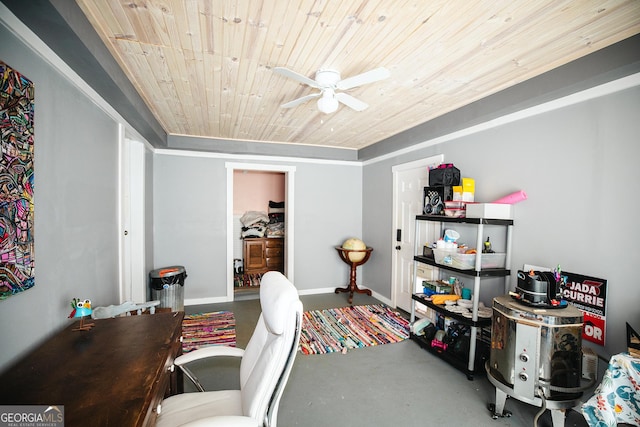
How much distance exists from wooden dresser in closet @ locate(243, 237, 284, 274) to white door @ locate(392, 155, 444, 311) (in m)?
2.55

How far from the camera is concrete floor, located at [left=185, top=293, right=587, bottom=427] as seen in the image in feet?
6.63

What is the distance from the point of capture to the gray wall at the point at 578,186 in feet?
6.13

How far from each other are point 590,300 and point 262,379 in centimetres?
234

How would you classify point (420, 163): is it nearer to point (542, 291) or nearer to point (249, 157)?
point (542, 291)

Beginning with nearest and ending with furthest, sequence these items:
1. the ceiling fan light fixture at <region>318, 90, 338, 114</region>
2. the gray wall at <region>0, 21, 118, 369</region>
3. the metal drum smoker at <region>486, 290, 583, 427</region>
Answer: the gray wall at <region>0, 21, 118, 369</region> < the metal drum smoker at <region>486, 290, 583, 427</region> < the ceiling fan light fixture at <region>318, 90, 338, 114</region>

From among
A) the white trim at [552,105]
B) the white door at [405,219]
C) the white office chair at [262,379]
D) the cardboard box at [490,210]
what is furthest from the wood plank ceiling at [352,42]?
the white office chair at [262,379]


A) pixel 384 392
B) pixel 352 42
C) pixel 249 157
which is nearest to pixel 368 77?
pixel 352 42

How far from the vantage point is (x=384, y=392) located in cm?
233

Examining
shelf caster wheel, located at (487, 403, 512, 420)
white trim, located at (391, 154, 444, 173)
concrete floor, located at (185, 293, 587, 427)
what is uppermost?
white trim, located at (391, 154, 444, 173)

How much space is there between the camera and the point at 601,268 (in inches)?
78.3

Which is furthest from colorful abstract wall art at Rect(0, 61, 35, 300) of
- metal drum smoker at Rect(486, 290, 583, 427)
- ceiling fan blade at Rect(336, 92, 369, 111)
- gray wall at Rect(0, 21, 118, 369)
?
metal drum smoker at Rect(486, 290, 583, 427)

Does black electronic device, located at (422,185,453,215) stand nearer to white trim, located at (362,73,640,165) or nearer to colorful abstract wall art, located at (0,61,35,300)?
white trim, located at (362,73,640,165)

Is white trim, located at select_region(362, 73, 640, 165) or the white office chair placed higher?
white trim, located at select_region(362, 73, 640, 165)

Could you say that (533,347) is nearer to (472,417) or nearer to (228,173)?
(472,417)
